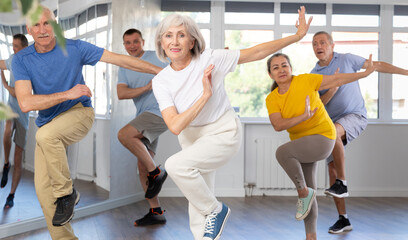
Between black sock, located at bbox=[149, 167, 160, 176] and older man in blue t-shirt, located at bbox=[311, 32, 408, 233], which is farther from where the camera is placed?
black sock, located at bbox=[149, 167, 160, 176]

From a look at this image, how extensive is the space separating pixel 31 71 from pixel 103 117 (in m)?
2.29

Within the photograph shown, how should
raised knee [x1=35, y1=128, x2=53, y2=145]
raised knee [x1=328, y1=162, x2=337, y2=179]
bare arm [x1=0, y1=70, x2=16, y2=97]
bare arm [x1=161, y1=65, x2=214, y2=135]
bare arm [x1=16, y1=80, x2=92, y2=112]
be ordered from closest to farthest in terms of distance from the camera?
bare arm [x1=161, y1=65, x2=214, y2=135], bare arm [x1=16, y1=80, x2=92, y2=112], raised knee [x1=35, y1=128, x2=53, y2=145], bare arm [x1=0, y1=70, x2=16, y2=97], raised knee [x1=328, y1=162, x2=337, y2=179]

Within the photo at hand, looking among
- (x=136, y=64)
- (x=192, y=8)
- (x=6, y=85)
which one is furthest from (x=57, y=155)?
(x=192, y=8)

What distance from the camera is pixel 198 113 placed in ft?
A: 9.11

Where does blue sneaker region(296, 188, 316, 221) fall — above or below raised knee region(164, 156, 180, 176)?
below

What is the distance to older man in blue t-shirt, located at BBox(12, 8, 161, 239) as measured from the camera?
3.17 meters

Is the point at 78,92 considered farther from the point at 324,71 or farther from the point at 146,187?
the point at 324,71

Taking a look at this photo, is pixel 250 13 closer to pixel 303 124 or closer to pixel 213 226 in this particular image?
pixel 303 124

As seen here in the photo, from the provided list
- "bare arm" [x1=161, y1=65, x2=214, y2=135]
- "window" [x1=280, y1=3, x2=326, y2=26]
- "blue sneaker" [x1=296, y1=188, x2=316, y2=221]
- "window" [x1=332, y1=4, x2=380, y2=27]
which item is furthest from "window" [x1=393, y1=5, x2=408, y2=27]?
"bare arm" [x1=161, y1=65, x2=214, y2=135]

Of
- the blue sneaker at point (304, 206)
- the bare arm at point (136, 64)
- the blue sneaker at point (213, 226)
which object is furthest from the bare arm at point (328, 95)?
the blue sneaker at point (213, 226)

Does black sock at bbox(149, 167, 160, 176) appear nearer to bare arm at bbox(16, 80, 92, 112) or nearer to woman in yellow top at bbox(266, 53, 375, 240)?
woman in yellow top at bbox(266, 53, 375, 240)

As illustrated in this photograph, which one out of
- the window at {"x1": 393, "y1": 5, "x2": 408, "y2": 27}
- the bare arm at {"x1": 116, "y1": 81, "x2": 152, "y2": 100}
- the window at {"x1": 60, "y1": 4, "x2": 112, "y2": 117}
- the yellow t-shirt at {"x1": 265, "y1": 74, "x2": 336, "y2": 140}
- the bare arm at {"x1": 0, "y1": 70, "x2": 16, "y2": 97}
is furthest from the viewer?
the window at {"x1": 393, "y1": 5, "x2": 408, "y2": 27}

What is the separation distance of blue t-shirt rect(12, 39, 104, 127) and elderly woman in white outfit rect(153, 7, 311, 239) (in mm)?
640

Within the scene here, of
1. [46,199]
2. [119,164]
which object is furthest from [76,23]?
[46,199]
